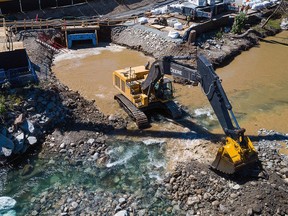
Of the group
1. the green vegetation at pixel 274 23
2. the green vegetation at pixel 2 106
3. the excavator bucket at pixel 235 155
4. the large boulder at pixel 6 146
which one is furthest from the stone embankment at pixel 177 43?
the large boulder at pixel 6 146


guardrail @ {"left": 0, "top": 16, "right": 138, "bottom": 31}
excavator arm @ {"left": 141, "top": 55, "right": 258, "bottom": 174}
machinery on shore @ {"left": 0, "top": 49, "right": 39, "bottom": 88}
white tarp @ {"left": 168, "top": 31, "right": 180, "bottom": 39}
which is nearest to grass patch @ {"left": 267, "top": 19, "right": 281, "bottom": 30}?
white tarp @ {"left": 168, "top": 31, "right": 180, "bottom": 39}

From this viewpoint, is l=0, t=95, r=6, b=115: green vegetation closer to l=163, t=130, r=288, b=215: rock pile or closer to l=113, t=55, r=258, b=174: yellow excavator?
l=113, t=55, r=258, b=174: yellow excavator

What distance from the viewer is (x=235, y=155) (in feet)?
43.3

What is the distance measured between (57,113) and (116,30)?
50.5ft

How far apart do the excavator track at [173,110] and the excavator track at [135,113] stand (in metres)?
1.45

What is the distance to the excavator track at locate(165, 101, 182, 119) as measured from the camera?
18.4 m

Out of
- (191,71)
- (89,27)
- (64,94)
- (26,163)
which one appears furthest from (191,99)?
(89,27)

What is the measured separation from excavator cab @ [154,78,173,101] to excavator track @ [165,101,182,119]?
39 centimetres

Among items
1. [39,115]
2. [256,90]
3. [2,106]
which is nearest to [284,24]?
[256,90]

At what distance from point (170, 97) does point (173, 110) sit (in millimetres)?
719

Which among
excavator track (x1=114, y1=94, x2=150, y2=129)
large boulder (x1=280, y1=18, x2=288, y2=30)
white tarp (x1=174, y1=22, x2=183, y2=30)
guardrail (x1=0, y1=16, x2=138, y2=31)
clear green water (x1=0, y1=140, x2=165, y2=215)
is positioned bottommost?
clear green water (x1=0, y1=140, x2=165, y2=215)

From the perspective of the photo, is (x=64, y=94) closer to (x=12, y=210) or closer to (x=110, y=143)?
(x=110, y=143)

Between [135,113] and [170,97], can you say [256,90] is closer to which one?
[170,97]

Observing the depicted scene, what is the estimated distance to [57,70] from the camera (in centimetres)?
2572
